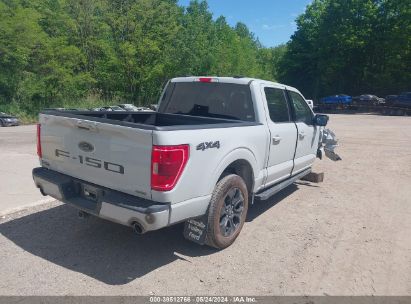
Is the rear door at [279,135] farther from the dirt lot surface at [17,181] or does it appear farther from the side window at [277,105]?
the dirt lot surface at [17,181]

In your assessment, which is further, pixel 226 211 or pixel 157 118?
pixel 157 118

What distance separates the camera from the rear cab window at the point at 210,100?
501 cm

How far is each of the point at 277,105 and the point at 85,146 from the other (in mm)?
2899

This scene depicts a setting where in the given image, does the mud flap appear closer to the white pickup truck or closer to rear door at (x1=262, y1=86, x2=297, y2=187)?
the white pickup truck

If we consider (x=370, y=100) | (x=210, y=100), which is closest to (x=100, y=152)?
(x=210, y=100)

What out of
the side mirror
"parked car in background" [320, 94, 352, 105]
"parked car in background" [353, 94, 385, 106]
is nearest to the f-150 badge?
the side mirror

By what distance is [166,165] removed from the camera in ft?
11.0

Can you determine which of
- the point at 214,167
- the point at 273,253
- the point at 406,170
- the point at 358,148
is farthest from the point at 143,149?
the point at 358,148

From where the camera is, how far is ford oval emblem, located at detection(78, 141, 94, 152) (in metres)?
3.84

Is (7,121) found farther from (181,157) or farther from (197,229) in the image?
(181,157)

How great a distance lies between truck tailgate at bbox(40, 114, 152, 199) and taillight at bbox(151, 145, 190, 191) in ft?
0.22

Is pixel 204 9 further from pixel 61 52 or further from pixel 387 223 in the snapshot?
pixel 387 223

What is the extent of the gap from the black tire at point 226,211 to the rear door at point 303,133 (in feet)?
6.18

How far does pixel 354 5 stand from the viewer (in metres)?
47.6
